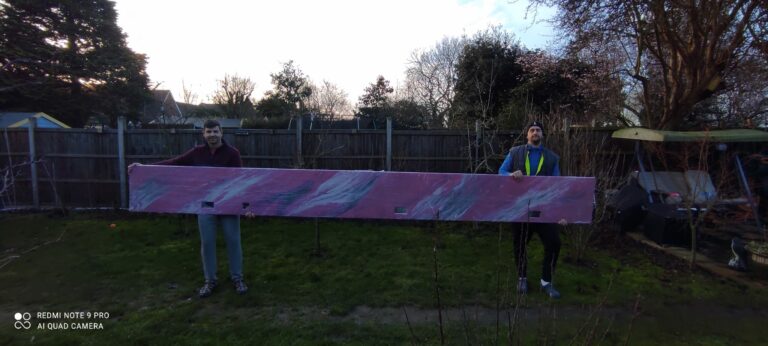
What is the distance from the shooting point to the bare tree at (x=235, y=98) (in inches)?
1239

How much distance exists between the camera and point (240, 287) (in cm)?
435

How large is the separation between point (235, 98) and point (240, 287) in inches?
1192

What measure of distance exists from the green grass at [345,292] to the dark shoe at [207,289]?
72 mm

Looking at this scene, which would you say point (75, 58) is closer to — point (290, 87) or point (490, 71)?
point (290, 87)

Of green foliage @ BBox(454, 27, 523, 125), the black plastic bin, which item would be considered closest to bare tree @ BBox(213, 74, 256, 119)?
green foliage @ BBox(454, 27, 523, 125)

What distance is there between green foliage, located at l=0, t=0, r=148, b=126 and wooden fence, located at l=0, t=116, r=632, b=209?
15.6 meters

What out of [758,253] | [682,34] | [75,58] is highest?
[75,58]

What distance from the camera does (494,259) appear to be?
5.66 meters

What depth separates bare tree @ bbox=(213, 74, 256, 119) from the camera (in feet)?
103

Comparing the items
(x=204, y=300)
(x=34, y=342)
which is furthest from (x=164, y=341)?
(x=34, y=342)

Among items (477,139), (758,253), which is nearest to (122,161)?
(477,139)

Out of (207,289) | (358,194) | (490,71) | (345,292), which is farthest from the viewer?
(490,71)

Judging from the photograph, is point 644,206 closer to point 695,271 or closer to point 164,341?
point 695,271

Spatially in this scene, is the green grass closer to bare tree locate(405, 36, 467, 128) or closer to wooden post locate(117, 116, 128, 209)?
wooden post locate(117, 116, 128, 209)
